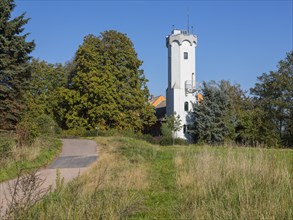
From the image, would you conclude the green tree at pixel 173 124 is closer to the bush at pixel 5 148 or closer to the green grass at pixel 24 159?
the green grass at pixel 24 159

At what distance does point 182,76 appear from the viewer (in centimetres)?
5488

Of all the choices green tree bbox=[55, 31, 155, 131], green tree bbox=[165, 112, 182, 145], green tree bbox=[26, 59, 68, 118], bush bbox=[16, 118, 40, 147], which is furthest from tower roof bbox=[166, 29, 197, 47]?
bush bbox=[16, 118, 40, 147]

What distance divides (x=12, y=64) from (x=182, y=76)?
97.3 feet

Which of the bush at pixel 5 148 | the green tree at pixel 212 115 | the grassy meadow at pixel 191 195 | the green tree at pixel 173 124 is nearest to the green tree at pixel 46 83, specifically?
the green tree at pixel 173 124

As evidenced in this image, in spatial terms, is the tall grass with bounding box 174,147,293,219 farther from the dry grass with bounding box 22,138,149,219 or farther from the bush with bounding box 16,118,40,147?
the bush with bounding box 16,118,40,147

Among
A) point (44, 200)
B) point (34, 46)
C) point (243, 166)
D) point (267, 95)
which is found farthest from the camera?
point (267, 95)

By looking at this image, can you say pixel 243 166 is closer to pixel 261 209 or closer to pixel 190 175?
pixel 190 175

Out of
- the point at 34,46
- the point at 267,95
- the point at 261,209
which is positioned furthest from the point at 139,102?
the point at 261,209

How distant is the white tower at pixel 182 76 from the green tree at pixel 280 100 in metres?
9.83

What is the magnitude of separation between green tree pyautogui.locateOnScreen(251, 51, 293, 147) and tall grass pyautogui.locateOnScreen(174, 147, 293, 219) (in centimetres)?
3556

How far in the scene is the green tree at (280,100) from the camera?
4528 cm

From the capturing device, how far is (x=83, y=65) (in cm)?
4862

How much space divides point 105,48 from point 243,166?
137 ft

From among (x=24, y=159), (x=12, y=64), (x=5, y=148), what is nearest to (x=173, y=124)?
(x=12, y=64)
